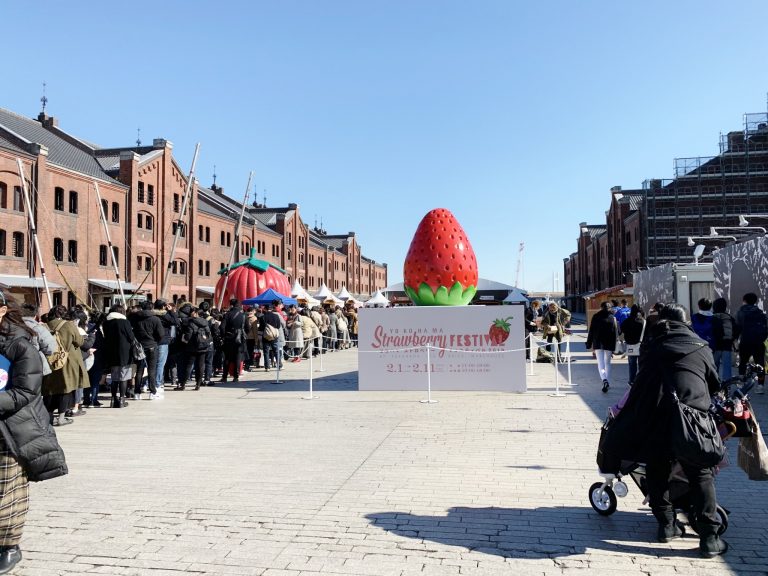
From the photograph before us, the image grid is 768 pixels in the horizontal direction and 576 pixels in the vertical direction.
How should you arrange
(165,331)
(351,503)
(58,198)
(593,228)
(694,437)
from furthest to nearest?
(593,228), (58,198), (165,331), (351,503), (694,437)

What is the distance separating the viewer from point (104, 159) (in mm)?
39781

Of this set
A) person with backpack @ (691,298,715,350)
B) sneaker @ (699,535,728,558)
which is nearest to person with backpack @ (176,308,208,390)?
person with backpack @ (691,298,715,350)

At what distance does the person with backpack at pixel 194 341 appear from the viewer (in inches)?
477

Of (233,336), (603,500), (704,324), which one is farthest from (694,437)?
(233,336)

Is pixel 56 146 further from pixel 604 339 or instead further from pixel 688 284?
pixel 604 339

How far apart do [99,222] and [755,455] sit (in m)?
37.0

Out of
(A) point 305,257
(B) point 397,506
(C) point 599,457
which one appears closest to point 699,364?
(C) point 599,457

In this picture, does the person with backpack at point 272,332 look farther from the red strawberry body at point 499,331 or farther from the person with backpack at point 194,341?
the red strawberry body at point 499,331

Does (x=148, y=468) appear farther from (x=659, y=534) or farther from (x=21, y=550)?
(x=659, y=534)

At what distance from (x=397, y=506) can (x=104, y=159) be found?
4079 centimetres

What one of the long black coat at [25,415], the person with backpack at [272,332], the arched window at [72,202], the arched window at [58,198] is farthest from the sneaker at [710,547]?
the arched window at [72,202]

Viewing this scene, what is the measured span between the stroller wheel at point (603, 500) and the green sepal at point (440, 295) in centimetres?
757

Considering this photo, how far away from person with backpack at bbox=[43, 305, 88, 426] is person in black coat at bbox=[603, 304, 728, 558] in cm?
716

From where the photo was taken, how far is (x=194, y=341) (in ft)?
40.0
